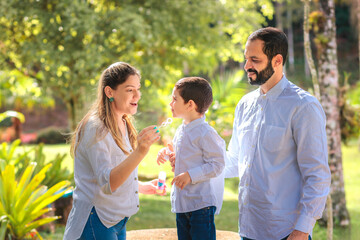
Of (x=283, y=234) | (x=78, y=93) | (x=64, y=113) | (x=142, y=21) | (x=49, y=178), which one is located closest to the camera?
(x=283, y=234)

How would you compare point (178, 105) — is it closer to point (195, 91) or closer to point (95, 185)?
point (195, 91)

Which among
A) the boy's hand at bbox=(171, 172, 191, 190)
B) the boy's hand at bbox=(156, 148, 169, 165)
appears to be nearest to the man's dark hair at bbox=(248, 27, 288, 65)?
the boy's hand at bbox=(171, 172, 191, 190)

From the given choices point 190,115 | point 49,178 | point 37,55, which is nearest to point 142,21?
point 37,55

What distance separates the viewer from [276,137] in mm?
2111

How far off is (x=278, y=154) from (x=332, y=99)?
3917 millimetres

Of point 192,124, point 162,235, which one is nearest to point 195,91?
point 192,124

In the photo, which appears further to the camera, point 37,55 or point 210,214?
point 37,55

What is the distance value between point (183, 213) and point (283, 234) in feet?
2.26

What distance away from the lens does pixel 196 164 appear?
2.56m

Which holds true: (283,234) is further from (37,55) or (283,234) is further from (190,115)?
(37,55)

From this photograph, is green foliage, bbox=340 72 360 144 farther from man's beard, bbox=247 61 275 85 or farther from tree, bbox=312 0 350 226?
man's beard, bbox=247 61 275 85

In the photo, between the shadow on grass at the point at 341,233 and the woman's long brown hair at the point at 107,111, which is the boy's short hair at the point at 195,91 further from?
the shadow on grass at the point at 341,233

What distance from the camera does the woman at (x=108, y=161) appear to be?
2135mm

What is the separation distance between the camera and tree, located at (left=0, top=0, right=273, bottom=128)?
7730 mm
